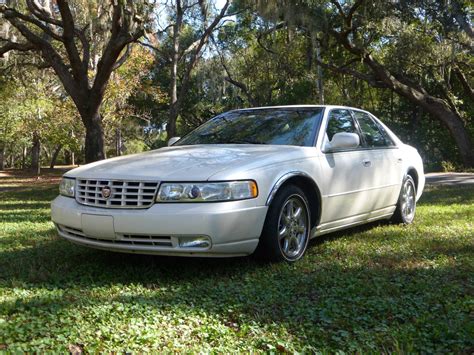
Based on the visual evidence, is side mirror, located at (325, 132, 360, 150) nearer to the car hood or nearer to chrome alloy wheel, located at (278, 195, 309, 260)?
the car hood

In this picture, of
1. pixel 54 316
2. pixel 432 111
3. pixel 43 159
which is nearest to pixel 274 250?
pixel 54 316

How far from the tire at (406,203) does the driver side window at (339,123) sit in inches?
49.8

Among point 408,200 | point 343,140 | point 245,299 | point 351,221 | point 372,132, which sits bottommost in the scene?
point 245,299

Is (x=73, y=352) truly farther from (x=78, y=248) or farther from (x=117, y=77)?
(x=117, y=77)

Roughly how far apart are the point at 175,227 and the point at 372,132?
130 inches

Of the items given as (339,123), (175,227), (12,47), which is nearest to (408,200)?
(339,123)

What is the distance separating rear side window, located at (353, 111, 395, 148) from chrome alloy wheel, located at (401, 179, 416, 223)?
623mm

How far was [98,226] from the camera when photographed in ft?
13.3

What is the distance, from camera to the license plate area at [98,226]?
158 inches

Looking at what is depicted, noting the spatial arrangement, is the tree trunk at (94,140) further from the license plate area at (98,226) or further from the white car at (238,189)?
the license plate area at (98,226)

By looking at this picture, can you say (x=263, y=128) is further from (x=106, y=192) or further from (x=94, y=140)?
(x=94, y=140)

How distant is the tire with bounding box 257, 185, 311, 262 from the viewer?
4281 millimetres

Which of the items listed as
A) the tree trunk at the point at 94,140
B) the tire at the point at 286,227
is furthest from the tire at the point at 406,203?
the tree trunk at the point at 94,140

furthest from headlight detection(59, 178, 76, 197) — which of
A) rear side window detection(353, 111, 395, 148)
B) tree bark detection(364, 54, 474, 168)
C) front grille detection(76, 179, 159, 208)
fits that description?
tree bark detection(364, 54, 474, 168)
